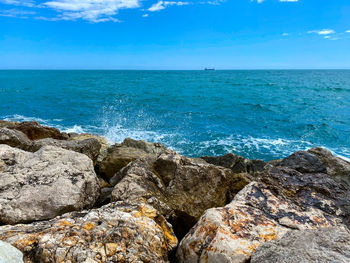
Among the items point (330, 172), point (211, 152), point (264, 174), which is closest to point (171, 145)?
point (211, 152)

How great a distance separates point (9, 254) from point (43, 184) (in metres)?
2.21

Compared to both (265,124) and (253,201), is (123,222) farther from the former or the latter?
(265,124)

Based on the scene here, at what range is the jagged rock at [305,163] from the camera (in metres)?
7.81

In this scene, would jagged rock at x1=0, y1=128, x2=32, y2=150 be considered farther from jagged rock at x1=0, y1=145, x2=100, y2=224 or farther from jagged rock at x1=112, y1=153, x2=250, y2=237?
jagged rock at x1=112, y1=153, x2=250, y2=237

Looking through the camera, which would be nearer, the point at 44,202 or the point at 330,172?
the point at 44,202

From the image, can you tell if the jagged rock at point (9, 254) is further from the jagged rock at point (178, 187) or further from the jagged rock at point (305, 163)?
the jagged rock at point (305, 163)

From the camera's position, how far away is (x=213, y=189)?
603 centimetres

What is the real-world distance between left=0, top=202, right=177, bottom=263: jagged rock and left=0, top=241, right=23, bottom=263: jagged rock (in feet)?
0.40

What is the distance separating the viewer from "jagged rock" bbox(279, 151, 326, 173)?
7.81 meters

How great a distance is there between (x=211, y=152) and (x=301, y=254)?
15084 mm

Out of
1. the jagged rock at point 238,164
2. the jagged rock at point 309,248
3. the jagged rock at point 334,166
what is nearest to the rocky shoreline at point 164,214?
the jagged rock at point 309,248

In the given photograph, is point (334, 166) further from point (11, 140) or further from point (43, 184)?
point (11, 140)

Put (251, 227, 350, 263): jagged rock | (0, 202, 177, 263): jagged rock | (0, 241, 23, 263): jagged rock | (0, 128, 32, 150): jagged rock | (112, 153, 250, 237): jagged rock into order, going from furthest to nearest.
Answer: (0, 128, 32, 150): jagged rock
(112, 153, 250, 237): jagged rock
(0, 202, 177, 263): jagged rock
(0, 241, 23, 263): jagged rock
(251, 227, 350, 263): jagged rock

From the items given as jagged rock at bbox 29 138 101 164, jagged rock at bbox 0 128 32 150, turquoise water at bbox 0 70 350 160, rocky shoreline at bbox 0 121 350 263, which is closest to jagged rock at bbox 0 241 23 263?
rocky shoreline at bbox 0 121 350 263
